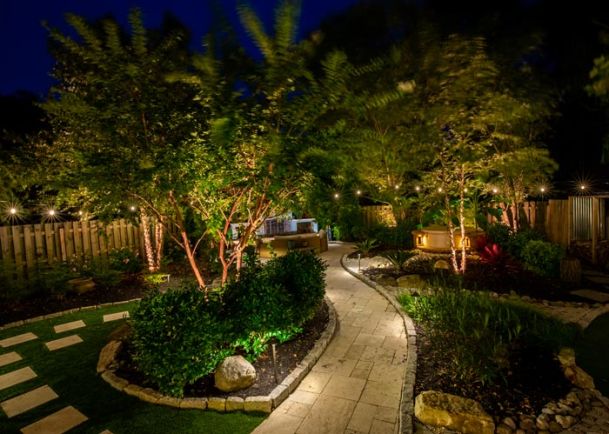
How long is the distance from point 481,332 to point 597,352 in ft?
7.37

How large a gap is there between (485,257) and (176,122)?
8.87m

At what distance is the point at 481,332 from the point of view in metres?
4.34

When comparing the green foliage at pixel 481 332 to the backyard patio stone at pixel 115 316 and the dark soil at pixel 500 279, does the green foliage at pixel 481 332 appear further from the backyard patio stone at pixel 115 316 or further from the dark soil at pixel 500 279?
the backyard patio stone at pixel 115 316

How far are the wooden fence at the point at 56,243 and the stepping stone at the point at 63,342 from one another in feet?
8.34

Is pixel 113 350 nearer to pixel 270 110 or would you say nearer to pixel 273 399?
pixel 273 399

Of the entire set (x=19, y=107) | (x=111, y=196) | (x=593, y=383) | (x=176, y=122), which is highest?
(x=19, y=107)

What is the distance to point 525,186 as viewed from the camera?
42.8ft

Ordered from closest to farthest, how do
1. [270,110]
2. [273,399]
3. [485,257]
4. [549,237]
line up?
[273,399], [270,110], [485,257], [549,237]

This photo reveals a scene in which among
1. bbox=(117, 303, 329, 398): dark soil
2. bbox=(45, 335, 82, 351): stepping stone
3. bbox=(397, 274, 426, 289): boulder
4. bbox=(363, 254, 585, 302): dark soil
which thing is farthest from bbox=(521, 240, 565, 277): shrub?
bbox=(45, 335, 82, 351): stepping stone

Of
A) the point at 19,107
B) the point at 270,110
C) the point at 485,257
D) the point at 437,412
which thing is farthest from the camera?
the point at 19,107

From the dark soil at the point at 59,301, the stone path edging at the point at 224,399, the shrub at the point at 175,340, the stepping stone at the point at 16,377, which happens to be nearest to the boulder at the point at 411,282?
the stone path edging at the point at 224,399

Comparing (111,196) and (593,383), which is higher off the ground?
(111,196)

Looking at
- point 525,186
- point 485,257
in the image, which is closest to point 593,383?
point 485,257

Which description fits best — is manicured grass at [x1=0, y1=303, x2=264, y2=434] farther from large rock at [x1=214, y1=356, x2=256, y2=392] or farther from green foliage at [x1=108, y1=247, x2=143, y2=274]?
green foliage at [x1=108, y1=247, x2=143, y2=274]
